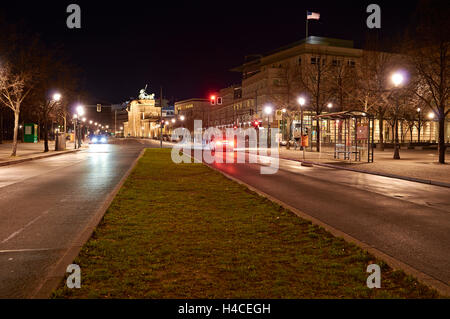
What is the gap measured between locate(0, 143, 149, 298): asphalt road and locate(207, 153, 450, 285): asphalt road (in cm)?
490

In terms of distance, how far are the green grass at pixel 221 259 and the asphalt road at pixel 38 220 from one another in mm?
592

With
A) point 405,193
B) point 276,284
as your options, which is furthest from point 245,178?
point 276,284

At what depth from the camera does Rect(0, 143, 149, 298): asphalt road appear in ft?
17.2

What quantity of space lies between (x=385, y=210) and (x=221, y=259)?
237 inches

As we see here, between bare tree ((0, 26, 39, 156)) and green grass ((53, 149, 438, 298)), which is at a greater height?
bare tree ((0, 26, 39, 156))

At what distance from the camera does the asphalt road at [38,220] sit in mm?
5242

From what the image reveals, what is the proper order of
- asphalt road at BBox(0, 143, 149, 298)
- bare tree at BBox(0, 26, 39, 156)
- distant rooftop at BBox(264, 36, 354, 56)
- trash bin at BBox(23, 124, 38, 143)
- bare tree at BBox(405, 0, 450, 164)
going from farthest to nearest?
distant rooftop at BBox(264, 36, 354, 56) → trash bin at BBox(23, 124, 38, 143) → bare tree at BBox(0, 26, 39, 156) → bare tree at BBox(405, 0, 450, 164) → asphalt road at BBox(0, 143, 149, 298)

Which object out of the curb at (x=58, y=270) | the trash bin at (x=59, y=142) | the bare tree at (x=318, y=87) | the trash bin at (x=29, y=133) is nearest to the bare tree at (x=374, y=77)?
the bare tree at (x=318, y=87)

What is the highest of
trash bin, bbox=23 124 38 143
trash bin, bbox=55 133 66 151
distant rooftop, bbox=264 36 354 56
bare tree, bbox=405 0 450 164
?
distant rooftop, bbox=264 36 354 56

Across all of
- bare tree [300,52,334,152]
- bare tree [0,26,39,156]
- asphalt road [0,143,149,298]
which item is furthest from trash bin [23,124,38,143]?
asphalt road [0,143,149,298]

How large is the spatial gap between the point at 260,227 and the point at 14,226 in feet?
15.5

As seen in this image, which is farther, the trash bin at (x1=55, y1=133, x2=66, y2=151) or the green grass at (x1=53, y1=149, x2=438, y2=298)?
the trash bin at (x1=55, y1=133, x2=66, y2=151)

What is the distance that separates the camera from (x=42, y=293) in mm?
4270

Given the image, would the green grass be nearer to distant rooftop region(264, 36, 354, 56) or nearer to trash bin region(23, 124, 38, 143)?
trash bin region(23, 124, 38, 143)
